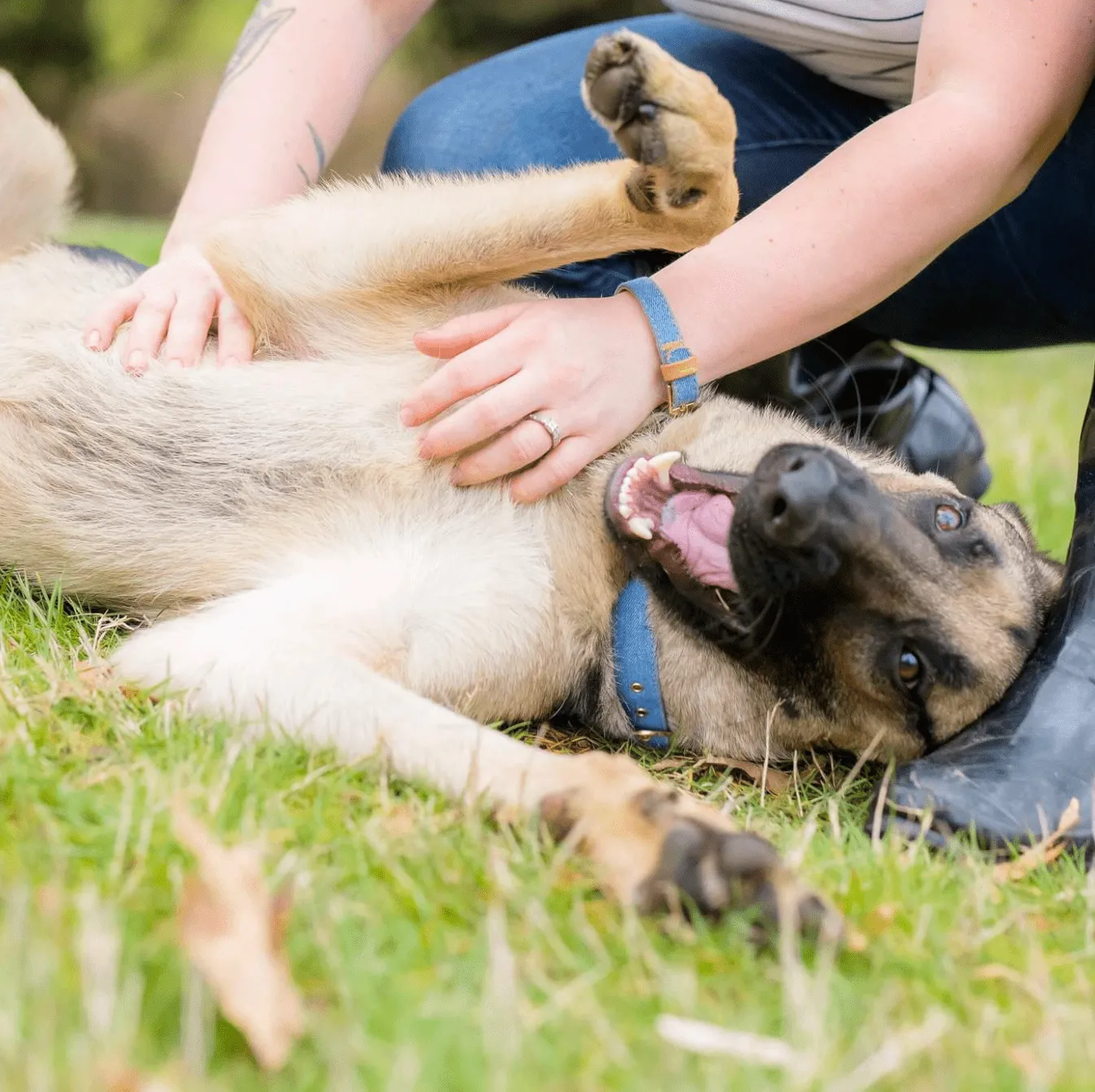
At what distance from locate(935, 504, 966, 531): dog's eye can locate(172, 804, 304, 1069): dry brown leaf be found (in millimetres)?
1804

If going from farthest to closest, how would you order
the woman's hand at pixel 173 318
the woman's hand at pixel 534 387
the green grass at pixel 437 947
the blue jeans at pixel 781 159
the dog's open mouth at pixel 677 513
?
the blue jeans at pixel 781 159 → the woman's hand at pixel 173 318 → the dog's open mouth at pixel 677 513 → the woman's hand at pixel 534 387 → the green grass at pixel 437 947

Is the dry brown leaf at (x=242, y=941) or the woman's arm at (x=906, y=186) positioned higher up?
the woman's arm at (x=906, y=186)

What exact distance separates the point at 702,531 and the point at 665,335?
1.48 ft

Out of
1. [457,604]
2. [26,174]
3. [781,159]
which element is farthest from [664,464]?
[26,174]

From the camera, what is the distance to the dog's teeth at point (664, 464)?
2783 millimetres

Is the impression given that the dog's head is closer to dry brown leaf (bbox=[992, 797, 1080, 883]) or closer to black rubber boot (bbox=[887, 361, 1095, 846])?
black rubber boot (bbox=[887, 361, 1095, 846])

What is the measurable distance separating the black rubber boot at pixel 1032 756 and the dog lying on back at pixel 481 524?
103 millimetres

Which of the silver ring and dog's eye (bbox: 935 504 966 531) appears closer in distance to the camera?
the silver ring

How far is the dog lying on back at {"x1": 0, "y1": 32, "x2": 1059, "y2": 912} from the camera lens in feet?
8.13

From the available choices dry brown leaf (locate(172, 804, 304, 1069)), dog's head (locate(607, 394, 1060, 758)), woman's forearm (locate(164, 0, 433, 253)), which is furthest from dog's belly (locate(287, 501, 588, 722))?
woman's forearm (locate(164, 0, 433, 253))

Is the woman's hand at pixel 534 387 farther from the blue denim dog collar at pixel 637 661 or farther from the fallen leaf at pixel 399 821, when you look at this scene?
the fallen leaf at pixel 399 821

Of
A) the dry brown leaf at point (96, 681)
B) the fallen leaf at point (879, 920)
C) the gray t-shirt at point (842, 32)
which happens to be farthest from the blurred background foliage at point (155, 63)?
the fallen leaf at point (879, 920)

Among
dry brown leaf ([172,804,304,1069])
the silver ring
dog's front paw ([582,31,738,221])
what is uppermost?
dog's front paw ([582,31,738,221])

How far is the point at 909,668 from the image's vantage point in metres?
2.66
